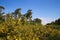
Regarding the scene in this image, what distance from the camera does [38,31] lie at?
404 inches

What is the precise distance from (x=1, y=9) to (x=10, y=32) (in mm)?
32739

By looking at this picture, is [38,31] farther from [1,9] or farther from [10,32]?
[1,9]

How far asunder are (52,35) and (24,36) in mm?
2118

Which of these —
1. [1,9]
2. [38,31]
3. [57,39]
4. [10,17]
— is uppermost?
[1,9]

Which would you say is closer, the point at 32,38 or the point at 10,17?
the point at 32,38

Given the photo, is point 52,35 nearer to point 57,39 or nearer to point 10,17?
point 57,39

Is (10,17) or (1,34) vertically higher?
(10,17)

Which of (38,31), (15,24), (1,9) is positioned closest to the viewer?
(15,24)

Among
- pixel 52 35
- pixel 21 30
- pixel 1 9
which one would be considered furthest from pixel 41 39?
pixel 1 9

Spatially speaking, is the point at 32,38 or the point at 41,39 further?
the point at 41,39

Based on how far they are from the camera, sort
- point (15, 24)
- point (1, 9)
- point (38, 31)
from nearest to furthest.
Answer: point (15, 24)
point (38, 31)
point (1, 9)

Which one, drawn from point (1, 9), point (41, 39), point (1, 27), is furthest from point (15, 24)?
point (1, 9)

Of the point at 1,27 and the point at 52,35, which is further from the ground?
the point at 1,27

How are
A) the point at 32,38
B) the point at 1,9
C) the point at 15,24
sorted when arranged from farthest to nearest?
the point at 1,9 < the point at 15,24 < the point at 32,38
